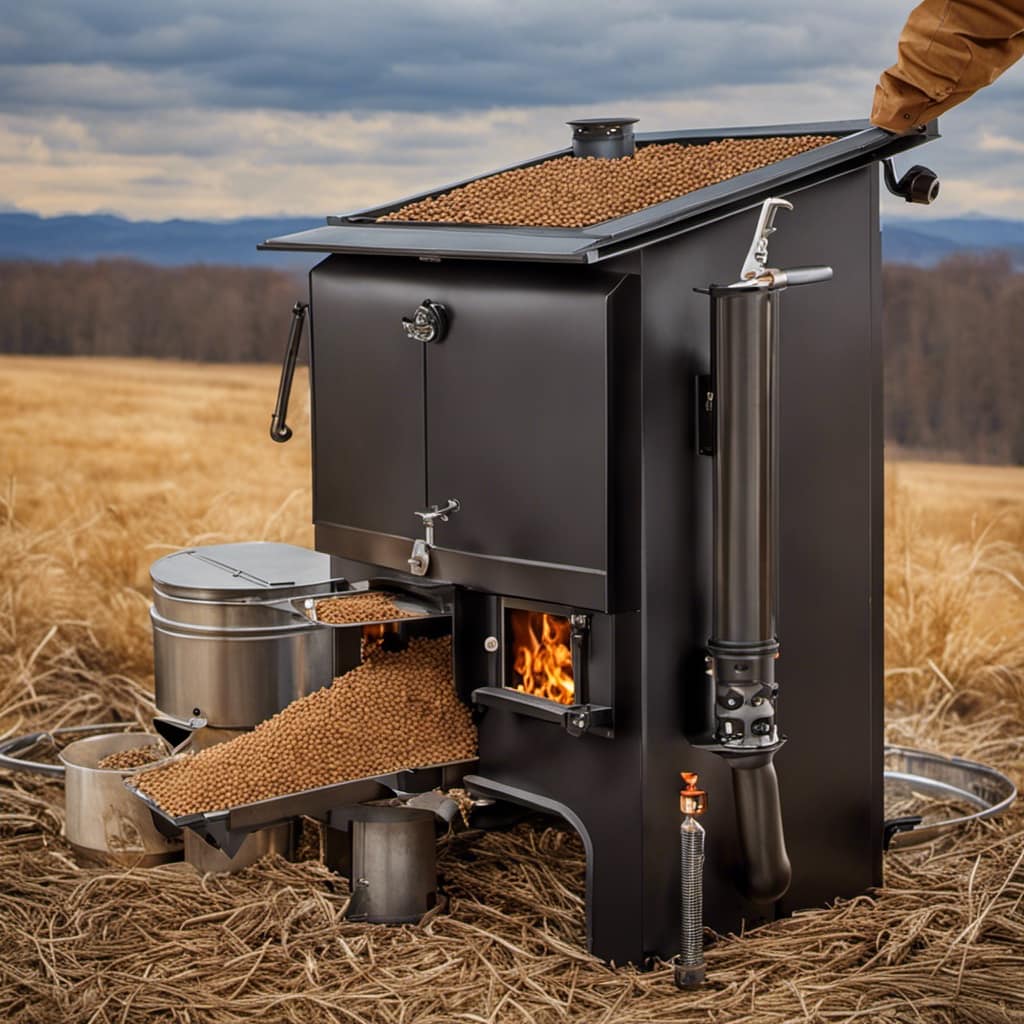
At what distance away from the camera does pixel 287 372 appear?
427 centimetres

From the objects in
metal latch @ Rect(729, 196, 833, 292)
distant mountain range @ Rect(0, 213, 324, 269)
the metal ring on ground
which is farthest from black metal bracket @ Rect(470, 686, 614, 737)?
distant mountain range @ Rect(0, 213, 324, 269)

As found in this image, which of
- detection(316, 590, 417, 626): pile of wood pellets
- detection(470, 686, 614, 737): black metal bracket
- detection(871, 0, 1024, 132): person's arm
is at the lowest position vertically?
detection(470, 686, 614, 737): black metal bracket

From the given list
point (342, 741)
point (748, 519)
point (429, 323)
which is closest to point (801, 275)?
point (748, 519)

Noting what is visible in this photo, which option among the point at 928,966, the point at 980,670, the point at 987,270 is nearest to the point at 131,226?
the point at 987,270

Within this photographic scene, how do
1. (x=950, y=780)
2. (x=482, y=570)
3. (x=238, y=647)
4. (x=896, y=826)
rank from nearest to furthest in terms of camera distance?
(x=482, y=570) < (x=896, y=826) < (x=238, y=647) < (x=950, y=780)

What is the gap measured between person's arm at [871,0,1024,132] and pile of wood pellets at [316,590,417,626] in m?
1.42

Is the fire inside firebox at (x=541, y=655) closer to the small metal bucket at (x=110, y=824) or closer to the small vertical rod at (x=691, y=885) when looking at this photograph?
the small vertical rod at (x=691, y=885)

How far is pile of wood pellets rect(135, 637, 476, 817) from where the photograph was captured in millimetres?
3539

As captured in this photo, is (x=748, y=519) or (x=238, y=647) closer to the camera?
(x=748, y=519)

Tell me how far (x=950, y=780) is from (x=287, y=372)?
6.71ft

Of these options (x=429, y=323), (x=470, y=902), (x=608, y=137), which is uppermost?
(x=608, y=137)

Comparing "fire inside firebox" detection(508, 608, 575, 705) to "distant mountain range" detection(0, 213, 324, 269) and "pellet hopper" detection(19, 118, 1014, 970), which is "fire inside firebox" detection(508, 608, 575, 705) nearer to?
"pellet hopper" detection(19, 118, 1014, 970)

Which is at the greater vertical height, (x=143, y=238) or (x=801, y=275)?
(x=143, y=238)

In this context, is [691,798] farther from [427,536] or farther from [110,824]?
[110,824]
